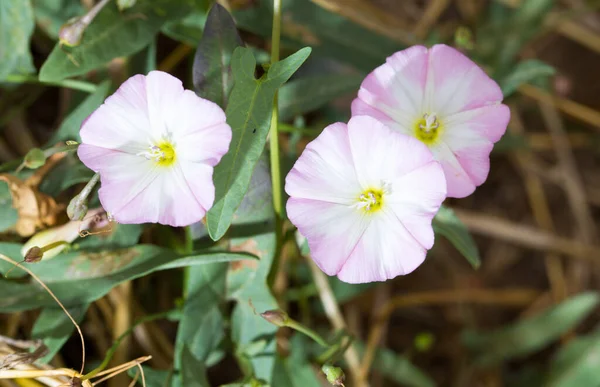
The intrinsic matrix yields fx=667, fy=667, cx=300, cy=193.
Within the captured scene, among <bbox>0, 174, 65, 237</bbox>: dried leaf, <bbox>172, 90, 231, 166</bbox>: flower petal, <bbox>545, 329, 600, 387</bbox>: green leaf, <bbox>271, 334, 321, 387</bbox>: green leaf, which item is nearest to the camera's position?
<bbox>172, 90, 231, 166</bbox>: flower petal

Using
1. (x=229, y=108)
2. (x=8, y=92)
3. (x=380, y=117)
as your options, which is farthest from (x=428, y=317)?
(x=8, y=92)

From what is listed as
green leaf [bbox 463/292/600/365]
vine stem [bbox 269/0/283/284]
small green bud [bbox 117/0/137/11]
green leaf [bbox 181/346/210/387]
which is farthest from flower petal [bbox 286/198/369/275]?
green leaf [bbox 463/292/600/365]

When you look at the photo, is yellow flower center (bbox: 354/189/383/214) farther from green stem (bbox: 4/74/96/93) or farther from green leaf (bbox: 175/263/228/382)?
green stem (bbox: 4/74/96/93)

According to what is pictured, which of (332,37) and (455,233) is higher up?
(332,37)

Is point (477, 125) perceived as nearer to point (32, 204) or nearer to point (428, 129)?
point (428, 129)

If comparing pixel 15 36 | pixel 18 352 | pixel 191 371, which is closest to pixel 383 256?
pixel 191 371

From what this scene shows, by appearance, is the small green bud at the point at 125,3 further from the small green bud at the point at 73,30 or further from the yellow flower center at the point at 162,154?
the yellow flower center at the point at 162,154
